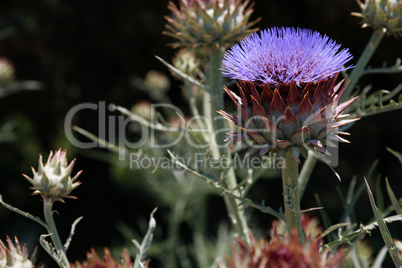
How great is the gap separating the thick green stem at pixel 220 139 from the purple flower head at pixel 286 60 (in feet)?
0.68

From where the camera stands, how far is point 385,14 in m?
1.00

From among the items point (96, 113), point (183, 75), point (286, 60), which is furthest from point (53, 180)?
point (96, 113)

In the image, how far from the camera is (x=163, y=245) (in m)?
1.80

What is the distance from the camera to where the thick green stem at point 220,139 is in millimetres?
986

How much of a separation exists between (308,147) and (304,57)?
0.48 ft

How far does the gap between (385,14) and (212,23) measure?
37 cm

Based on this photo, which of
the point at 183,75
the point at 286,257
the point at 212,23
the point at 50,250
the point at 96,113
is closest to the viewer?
the point at 286,257

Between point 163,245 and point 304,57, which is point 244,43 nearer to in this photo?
point 304,57

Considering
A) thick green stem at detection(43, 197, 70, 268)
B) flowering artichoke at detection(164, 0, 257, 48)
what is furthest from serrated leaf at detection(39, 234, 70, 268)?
flowering artichoke at detection(164, 0, 257, 48)

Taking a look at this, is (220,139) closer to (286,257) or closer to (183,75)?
(183,75)

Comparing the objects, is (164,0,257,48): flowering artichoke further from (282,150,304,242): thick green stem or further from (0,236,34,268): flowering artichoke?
(0,236,34,268): flowering artichoke

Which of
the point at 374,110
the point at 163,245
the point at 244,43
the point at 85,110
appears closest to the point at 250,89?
the point at 244,43

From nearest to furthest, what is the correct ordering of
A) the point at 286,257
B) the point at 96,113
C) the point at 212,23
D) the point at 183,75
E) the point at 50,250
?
the point at 286,257 → the point at 50,250 → the point at 183,75 → the point at 212,23 → the point at 96,113

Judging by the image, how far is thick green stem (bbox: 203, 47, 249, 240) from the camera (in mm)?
986
